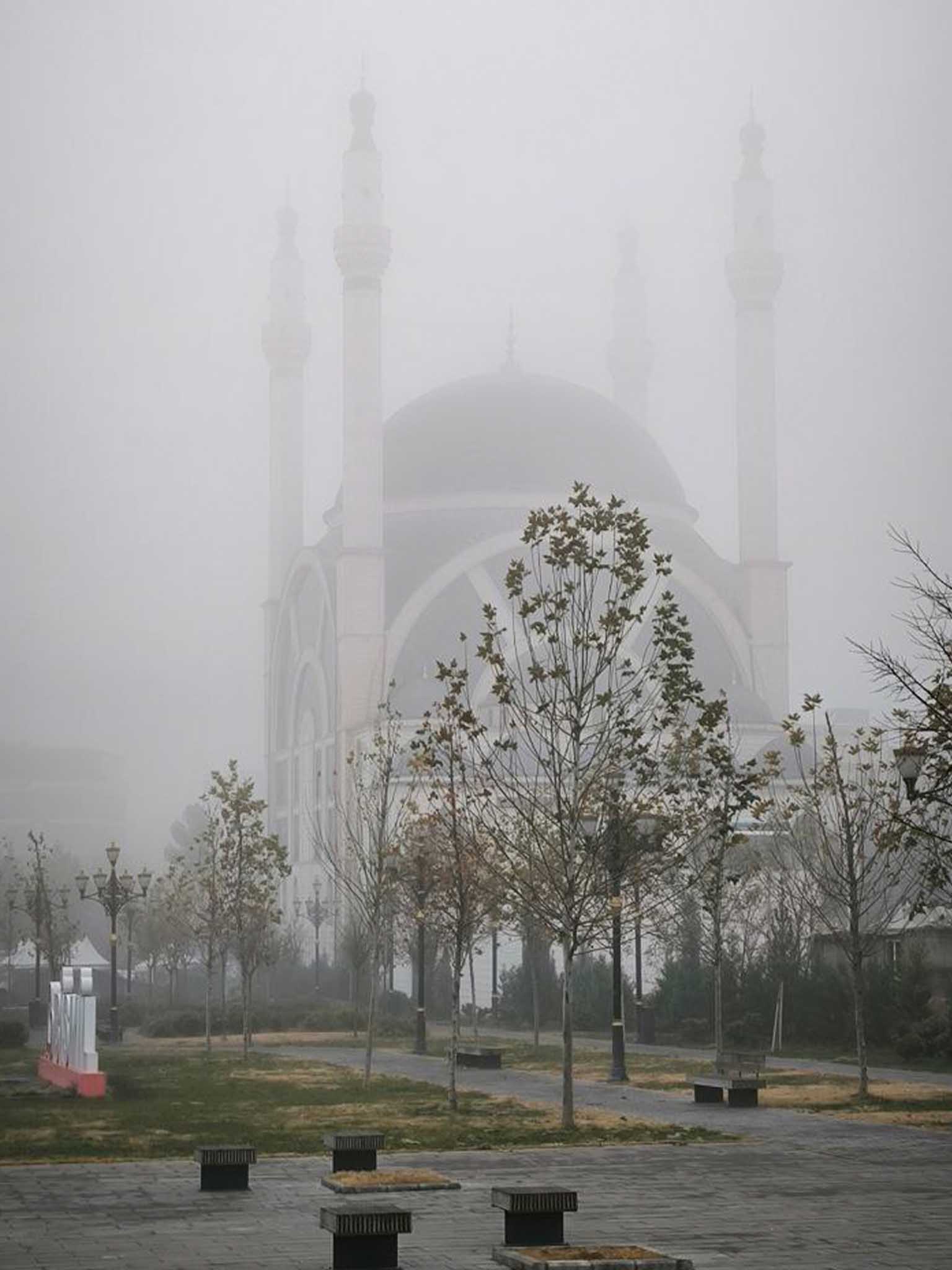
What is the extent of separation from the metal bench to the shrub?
1764cm

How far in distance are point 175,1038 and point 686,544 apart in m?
54.1

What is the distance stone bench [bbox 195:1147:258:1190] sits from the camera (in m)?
14.0

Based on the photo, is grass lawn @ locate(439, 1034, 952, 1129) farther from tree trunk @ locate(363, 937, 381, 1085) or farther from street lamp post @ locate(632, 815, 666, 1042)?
tree trunk @ locate(363, 937, 381, 1085)

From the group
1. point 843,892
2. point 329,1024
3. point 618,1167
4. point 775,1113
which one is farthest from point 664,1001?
point 618,1167

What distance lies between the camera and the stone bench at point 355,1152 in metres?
14.4

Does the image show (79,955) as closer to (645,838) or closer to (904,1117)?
(645,838)

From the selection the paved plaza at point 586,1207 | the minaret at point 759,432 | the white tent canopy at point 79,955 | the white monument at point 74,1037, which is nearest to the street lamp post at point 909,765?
the paved plaza at point 586,1207

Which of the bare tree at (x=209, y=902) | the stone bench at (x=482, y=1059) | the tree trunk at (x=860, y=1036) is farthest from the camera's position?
the bare tree at (x=209, y=902)

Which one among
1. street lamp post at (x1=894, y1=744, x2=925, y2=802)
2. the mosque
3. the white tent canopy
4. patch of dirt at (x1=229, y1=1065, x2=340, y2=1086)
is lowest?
patch of dirt at (x1=229, y1=1065, x2=340, y2=1086)

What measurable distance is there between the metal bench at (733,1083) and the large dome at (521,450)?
222 feet

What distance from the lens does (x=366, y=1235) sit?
10.5m

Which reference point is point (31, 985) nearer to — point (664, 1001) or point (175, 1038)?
point (175, 1038)

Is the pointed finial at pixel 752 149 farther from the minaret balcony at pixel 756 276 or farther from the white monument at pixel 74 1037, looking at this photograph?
the white monument at pixel 74 1037

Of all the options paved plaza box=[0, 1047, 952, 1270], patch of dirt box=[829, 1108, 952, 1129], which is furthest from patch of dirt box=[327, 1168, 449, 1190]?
patch of dirt box=[829, 1108, 952, 1129]
